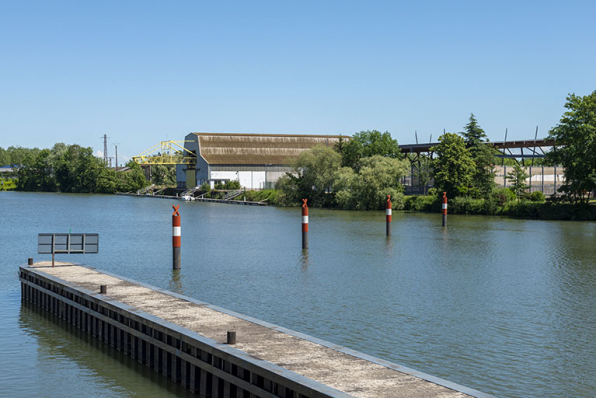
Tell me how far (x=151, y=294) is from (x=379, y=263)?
15.8 metres

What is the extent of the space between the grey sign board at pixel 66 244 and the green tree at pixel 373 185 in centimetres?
5442

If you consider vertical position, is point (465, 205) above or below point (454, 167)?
below

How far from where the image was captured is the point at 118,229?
54.2m

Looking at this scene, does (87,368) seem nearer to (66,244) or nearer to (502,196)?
(66,244)

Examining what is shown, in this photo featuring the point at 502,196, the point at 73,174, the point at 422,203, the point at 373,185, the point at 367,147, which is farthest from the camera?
the point at 73,174

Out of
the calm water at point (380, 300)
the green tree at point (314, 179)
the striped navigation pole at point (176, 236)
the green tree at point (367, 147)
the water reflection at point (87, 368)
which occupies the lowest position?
the water reflection at point (87, 368)

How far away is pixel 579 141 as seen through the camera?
59.8 metres

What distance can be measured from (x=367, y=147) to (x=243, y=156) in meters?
37.2

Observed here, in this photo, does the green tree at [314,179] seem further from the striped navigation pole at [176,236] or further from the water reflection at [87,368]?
the water reflection at [87,368]

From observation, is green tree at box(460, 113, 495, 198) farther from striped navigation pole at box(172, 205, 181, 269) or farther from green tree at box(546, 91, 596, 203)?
striped navigation pole at box(172, 205, 181, 269)

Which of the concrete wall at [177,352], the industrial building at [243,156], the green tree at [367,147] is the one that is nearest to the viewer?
the concrete wall at [177,352]

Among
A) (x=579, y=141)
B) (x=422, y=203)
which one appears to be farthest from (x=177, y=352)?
(x=422, y=203)

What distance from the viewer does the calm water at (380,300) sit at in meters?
15.5

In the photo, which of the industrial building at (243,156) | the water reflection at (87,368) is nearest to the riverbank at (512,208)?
the industrial building at (243,156)
